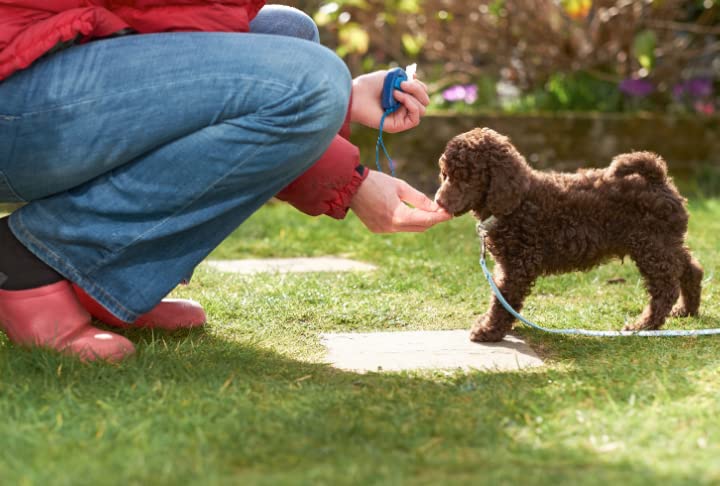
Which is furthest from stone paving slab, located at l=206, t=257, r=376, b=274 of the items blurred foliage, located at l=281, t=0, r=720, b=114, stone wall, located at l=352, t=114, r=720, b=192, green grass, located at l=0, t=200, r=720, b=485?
blurred foliage, located at l=281, t=0, r=720, b=114

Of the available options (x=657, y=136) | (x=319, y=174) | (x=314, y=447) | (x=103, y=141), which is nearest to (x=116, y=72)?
(x=103, y=141)

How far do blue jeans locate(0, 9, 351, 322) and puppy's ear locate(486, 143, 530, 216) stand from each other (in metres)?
0.65

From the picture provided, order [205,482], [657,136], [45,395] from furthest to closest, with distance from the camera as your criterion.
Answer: [657,136]
[45,395]
[205,482]

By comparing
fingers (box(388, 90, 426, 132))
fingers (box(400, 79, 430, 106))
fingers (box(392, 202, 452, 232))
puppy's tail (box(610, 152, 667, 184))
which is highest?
fingers (box(400, 79, 430, 106))

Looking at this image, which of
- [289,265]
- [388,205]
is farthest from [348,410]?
[289,265]

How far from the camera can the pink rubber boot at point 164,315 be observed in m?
2.91

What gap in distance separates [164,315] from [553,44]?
5504 mm

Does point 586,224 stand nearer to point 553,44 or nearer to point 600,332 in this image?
point 600,332

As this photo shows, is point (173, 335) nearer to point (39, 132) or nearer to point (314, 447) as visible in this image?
point (39, 132)

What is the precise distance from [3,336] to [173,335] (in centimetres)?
53

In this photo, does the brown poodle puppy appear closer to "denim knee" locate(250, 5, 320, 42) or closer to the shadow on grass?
the shadow on grass

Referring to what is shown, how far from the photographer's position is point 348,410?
84.7 inches

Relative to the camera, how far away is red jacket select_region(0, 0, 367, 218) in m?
2.35

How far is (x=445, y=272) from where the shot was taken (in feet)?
12.9
